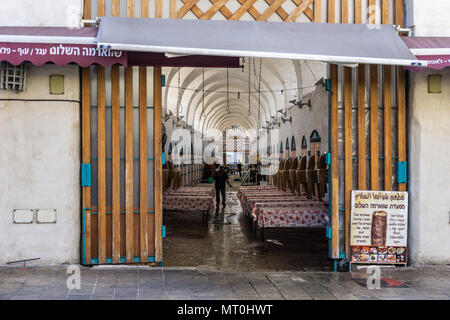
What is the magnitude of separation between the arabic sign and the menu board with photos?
337 centimetres

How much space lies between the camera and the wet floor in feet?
22.5

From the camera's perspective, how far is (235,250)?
25.9 feet

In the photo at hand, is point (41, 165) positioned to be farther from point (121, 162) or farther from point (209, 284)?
point (209, 284)

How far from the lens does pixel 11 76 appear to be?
213 inches

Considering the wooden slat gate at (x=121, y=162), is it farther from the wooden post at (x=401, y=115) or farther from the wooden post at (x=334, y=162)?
the wooden post at (x=401, y=115)

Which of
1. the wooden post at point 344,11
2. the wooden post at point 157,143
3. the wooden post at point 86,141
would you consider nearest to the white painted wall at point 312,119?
the wooden post at point 344,11

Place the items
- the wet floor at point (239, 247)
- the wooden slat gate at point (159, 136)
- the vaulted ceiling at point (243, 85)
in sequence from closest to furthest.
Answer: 1. the wooden slat gate at point (159, 136)
2. the wet floor at point (239, 247)
3. the vaulted ceiling at point (243, 85)

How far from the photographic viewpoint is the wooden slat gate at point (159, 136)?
221 inches

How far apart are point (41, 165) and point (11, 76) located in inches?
41.2

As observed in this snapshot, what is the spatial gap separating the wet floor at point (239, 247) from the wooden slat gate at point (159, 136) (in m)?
1.28

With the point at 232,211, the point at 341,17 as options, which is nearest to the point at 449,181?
the point at 341,17

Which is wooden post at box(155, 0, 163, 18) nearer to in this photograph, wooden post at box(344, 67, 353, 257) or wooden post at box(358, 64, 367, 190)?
wooden post at box(344, 67, 353, 257)

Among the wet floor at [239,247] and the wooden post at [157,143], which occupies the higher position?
the wooden post at [157,143]

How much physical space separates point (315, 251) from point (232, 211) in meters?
5.87
